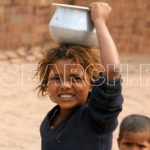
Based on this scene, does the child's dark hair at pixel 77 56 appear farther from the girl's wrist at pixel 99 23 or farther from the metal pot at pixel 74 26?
the girl's wrist at pixel 99 23

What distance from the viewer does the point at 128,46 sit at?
26.3 feet

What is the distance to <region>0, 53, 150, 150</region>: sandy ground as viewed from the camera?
377cm

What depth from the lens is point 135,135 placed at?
1732mm

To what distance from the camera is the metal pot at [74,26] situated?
5.12ft

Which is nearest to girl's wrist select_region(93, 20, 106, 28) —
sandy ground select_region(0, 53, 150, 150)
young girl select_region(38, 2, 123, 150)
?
young girl select_region(38, 2, 123, 150)

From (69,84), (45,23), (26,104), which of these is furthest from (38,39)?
(69,84)

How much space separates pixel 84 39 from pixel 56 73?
0.22m

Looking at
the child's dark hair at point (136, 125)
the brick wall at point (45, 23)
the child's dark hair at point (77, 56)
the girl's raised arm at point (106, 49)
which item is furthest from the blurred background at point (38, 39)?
the girl's raised arm at point (106, 49)

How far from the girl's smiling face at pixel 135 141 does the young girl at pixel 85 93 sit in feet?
0.61

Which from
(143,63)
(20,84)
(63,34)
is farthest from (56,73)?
(143,63)

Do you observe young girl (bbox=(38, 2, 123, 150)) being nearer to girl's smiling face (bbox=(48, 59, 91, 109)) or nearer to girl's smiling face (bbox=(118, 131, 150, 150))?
girl's smiling face (bbox=(48, 59, 91, 109))

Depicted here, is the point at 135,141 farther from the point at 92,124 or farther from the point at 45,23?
the point at 45,23

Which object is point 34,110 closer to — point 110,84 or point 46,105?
point 46,105

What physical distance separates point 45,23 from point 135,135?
6757mm
